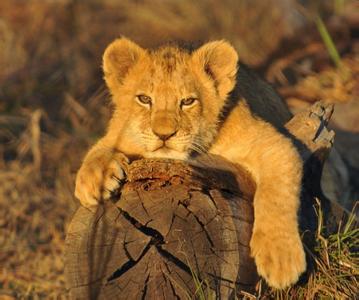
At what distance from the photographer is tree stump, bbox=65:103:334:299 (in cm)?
353

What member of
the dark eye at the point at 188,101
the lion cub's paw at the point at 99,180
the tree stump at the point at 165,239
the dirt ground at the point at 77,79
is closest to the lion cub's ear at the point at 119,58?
the dark eye at the point at 188,101

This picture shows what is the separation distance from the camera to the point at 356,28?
9.10m

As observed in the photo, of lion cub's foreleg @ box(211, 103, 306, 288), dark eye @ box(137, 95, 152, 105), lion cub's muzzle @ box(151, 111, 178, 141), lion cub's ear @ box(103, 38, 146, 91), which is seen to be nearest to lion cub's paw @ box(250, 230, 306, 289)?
lion cub's foreleg @ box(211, 103, 306, 288)

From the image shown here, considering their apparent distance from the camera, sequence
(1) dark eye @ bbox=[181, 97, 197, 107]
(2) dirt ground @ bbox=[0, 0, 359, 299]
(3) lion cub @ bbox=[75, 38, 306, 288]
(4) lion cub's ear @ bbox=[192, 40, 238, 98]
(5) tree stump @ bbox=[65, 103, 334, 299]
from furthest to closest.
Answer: (2) dirt ground @ bbox=[0, 0, 359, 299], (4) lion cub's ear @ bbox=[192, 40, 238, 98], (1) dark eye @ bbox=[181, 97, 197, 107], (3) lion cub @ bbox=[75, 38, 306, 288], (5) tree stump @ bbox=[65, 103, 334, 299]

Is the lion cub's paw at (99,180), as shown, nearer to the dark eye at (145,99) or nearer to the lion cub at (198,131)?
the lion cub at (198,131)

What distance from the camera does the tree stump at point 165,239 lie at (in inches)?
139

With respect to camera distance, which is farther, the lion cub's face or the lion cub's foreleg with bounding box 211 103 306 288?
the lion cub's face

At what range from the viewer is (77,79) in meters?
8.94

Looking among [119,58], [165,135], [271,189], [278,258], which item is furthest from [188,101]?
[278,258]

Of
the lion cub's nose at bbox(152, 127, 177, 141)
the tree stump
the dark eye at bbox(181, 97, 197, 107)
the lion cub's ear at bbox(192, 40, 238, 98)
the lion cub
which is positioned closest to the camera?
the tree stump

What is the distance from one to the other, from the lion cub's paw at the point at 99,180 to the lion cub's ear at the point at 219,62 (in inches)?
39.2

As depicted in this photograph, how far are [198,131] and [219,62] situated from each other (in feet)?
1.87

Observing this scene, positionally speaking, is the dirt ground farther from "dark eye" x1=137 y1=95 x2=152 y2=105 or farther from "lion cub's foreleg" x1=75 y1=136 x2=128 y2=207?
"dark eye" x1=137 y1=95 x2=152 y2=105

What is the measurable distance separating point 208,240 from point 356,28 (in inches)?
244
